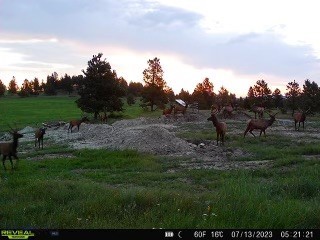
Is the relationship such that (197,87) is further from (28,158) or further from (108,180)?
(108,180)

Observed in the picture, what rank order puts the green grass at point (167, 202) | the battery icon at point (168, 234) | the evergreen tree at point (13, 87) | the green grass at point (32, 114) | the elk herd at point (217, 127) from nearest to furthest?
the battery icon at point (168, 234)
the green grass at point (167, 202)
the elk herd at point (217, 127)
the green grass at point (32, 114)
the evergreen tree at point (13, 87)

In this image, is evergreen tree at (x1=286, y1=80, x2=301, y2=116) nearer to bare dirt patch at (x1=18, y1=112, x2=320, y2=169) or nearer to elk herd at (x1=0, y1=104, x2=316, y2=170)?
elk herd at (x1=0, y1=104, x2=316, y2=170)

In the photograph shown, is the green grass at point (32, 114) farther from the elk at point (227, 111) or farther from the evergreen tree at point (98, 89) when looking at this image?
the elk at point (227, 111)

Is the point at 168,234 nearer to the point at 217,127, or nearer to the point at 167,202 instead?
the point at 167,202

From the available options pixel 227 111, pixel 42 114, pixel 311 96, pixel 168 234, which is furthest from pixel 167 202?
pixel 42 114

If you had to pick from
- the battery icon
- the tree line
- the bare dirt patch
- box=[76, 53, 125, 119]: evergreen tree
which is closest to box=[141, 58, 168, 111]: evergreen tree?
the tree line

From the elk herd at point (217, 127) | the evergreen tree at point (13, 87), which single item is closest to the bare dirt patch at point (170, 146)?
the elk herd at point (217, 127)

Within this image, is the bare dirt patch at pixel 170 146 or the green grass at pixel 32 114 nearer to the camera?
the bare dirt patch at pixel 170 146

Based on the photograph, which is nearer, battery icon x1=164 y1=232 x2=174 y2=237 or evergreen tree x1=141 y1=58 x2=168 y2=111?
battery icon x1=164 y1=232 x2=174 y2=237

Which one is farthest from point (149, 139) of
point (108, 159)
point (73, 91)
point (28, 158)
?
point (73, 91)

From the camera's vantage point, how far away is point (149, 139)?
80.1ft

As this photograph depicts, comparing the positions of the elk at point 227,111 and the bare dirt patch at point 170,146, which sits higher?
the elk at point 227,111

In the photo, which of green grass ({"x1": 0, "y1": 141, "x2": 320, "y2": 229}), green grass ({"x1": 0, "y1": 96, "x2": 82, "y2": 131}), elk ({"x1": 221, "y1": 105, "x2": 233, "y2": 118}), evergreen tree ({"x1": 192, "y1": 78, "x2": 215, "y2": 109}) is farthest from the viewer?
evergreen tree ({"x1": 192, "y1": 78, "x2": 215, "y2": 109})

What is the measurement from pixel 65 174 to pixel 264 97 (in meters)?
54.0
